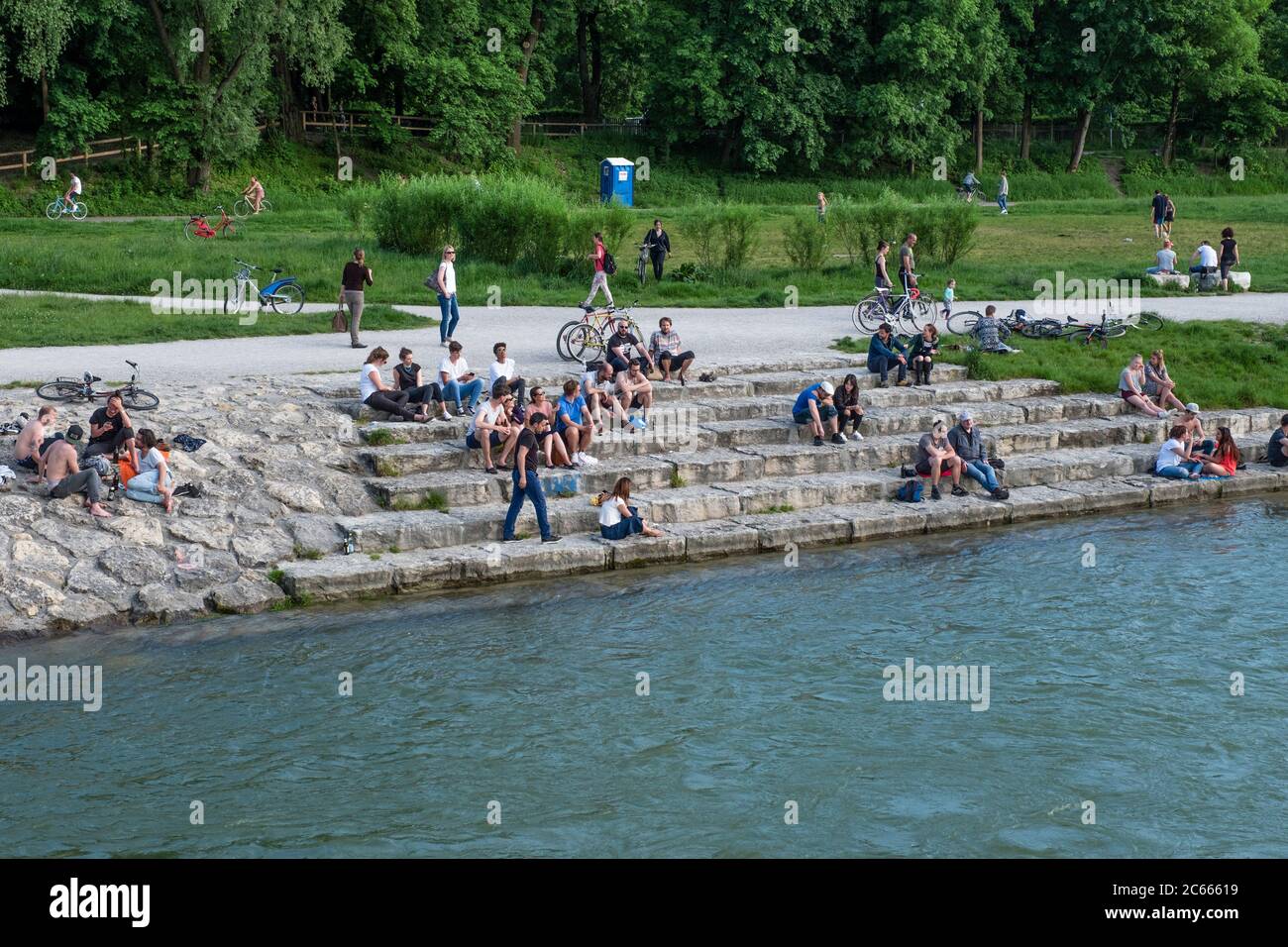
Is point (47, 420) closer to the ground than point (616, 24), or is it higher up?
closer to the ground

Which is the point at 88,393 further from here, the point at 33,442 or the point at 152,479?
the point at 152,479

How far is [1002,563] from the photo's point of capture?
58.2ft

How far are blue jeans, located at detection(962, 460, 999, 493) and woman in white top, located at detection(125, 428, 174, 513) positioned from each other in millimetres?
10441

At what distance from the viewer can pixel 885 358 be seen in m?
23.4

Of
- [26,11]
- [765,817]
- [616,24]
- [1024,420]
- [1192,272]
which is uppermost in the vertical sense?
[616,24]

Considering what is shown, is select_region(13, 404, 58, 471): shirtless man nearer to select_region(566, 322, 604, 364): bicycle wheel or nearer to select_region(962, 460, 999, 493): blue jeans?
select_region(566, 322, 604, 364): bicycle wheel

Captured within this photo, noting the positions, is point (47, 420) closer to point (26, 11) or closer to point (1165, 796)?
point (1165, 796)

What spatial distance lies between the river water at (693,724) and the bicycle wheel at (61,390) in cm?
528

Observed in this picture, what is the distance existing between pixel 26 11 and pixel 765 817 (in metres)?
38.7

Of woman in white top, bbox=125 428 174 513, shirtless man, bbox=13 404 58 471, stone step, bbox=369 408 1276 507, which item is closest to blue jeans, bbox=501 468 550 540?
stone step, bbox=369 408 1276 507

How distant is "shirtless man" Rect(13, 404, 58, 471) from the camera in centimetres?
1689

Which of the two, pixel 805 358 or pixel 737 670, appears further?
pixel 805 358

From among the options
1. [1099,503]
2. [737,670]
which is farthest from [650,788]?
[1099,503]

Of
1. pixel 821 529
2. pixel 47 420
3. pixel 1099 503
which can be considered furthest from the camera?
pixel 1099 503
